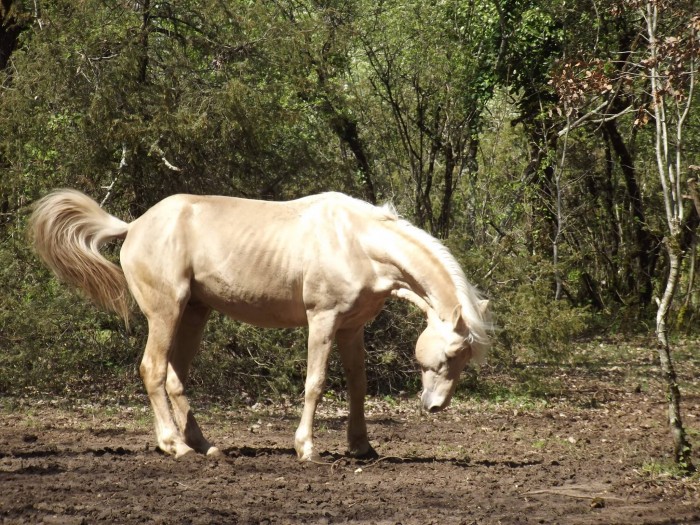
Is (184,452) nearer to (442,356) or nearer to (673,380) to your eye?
(442,356)

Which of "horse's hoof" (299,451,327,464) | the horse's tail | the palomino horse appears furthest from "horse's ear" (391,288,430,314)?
the horse's tail

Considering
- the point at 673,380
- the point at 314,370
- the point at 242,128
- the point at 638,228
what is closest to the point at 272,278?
the point at 314,370

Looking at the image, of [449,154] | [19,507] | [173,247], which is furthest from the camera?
[449,154]

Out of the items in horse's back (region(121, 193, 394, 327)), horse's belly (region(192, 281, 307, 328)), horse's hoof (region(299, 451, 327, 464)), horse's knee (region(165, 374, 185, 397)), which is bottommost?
horse's hoof (region(299, 451, 327, 464))

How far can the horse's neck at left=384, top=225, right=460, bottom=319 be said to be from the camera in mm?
6391

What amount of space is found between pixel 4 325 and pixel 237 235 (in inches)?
155

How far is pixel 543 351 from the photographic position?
1071cm

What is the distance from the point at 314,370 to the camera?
655 cm

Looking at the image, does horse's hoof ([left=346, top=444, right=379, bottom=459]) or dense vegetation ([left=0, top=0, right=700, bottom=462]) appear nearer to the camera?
horse's hoof ([left=346, top=444, right=379, bottom=459])

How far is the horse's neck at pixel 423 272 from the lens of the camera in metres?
6.39

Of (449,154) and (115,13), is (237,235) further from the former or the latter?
(449,154)

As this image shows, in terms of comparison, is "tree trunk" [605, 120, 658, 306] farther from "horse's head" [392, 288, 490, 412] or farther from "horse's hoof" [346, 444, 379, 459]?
"horse's head" [392, 288, 490, 412]

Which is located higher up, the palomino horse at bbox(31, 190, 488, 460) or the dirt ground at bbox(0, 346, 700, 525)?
the palomino horse at bbox(31, 190, 488, 460)

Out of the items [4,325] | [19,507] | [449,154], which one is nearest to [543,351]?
[449,154]
